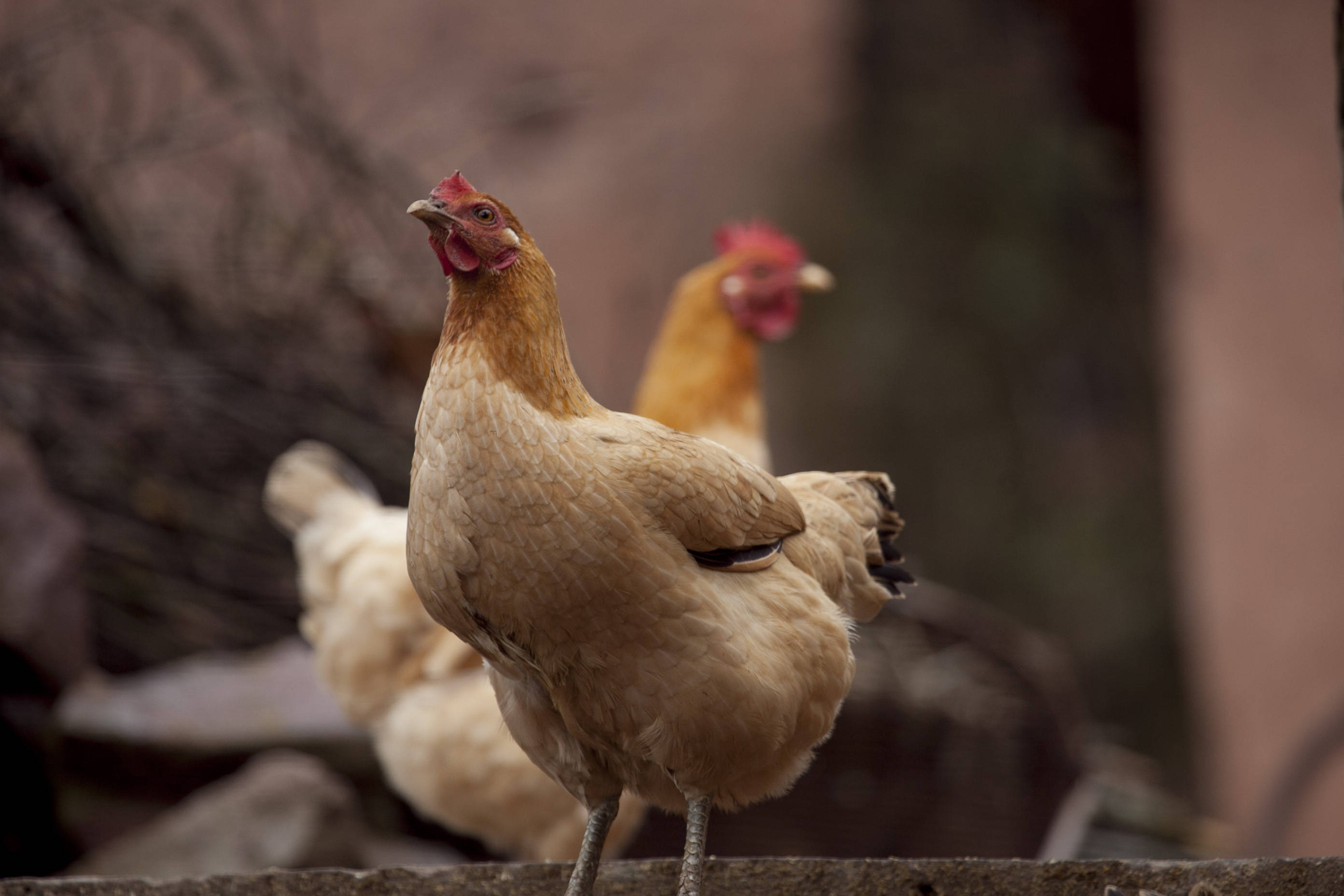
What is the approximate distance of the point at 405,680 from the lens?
8.95ft

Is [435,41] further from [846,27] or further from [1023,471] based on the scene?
[1023,471]

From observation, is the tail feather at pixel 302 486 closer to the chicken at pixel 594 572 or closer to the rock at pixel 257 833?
the rock at pixel 257 833

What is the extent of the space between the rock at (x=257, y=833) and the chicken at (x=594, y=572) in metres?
1.77

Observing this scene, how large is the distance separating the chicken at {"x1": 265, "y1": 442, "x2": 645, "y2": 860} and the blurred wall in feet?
13.8

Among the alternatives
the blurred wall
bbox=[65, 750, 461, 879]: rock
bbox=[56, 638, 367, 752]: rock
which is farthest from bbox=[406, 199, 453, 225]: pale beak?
the blurred wall

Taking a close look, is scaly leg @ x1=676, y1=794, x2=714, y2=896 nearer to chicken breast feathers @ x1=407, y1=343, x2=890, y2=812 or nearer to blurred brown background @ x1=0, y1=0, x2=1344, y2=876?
chicken breast feathers @ x1=407, y1=343, x2=890, y2=812

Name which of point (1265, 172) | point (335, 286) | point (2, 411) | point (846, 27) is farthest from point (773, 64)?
point (2, 411)

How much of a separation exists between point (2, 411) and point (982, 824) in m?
3.38

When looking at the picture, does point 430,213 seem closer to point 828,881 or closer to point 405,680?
point 828,881

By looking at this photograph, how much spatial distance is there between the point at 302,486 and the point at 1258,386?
477 cm

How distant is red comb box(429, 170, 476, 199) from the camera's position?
5.19 ft

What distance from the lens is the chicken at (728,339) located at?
113 inches

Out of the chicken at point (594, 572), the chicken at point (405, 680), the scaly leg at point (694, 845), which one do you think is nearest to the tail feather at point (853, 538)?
the chicken at point (594, 572)

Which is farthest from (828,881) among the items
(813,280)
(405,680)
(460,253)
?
(813,280)
